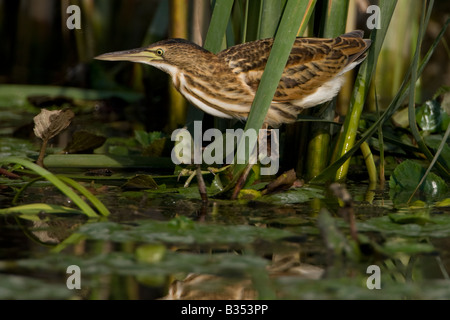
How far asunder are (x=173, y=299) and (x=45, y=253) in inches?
23.5

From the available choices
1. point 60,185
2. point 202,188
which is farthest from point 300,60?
point 60,185

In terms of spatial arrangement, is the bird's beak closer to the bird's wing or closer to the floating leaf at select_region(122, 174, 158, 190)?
the bird's wing

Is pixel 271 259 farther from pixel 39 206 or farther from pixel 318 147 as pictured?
pixel 318 147

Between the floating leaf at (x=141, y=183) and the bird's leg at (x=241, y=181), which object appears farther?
the floating leaf at (x=141, y=183)

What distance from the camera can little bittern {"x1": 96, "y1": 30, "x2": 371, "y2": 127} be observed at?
3988mm

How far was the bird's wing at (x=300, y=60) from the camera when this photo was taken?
4000mm

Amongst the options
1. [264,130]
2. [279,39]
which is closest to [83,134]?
[264,130]

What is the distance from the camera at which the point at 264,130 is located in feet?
13.5
